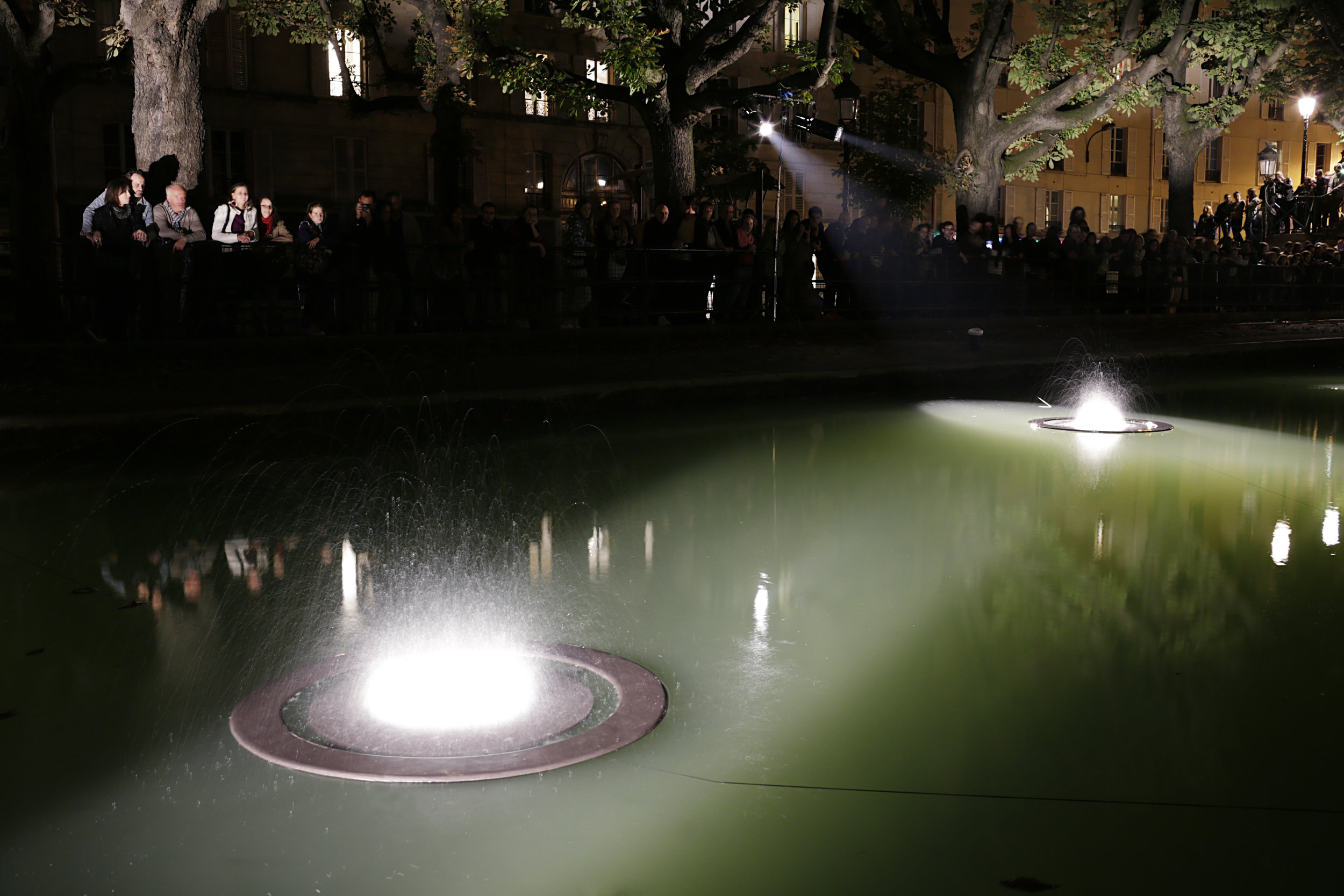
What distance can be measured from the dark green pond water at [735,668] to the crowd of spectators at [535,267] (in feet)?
12.2

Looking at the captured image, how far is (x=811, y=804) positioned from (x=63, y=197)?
1360 inches

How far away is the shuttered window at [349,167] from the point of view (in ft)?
125

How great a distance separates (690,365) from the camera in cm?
1477

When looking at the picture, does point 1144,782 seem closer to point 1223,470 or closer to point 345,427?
point 1223,470

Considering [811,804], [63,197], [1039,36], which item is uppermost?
[1039,36]

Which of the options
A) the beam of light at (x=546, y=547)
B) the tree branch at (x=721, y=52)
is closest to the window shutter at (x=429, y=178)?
the tree branch at (x=721, y=52)

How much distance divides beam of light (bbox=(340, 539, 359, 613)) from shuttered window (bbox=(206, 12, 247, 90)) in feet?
107

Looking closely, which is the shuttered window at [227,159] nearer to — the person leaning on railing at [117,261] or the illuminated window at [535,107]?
the illuminated window at [535,107]

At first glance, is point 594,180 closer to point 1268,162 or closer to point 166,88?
point 1268,162

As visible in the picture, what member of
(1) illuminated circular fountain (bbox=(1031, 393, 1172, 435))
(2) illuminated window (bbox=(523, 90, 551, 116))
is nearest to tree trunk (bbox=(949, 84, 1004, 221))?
(1) illuminated circular fountain (bbox=(1031, 393, 1172, 435))

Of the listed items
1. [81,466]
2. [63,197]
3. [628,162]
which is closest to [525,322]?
[81,466]

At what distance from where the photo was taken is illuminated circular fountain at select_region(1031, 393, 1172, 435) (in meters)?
12.2

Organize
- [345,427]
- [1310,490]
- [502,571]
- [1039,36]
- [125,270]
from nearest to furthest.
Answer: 1. [502,571]
2. [1310,490]
3. [345,427]
4. [125,270]
5. [1039,36]

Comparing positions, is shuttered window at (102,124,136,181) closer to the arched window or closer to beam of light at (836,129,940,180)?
the arched window
